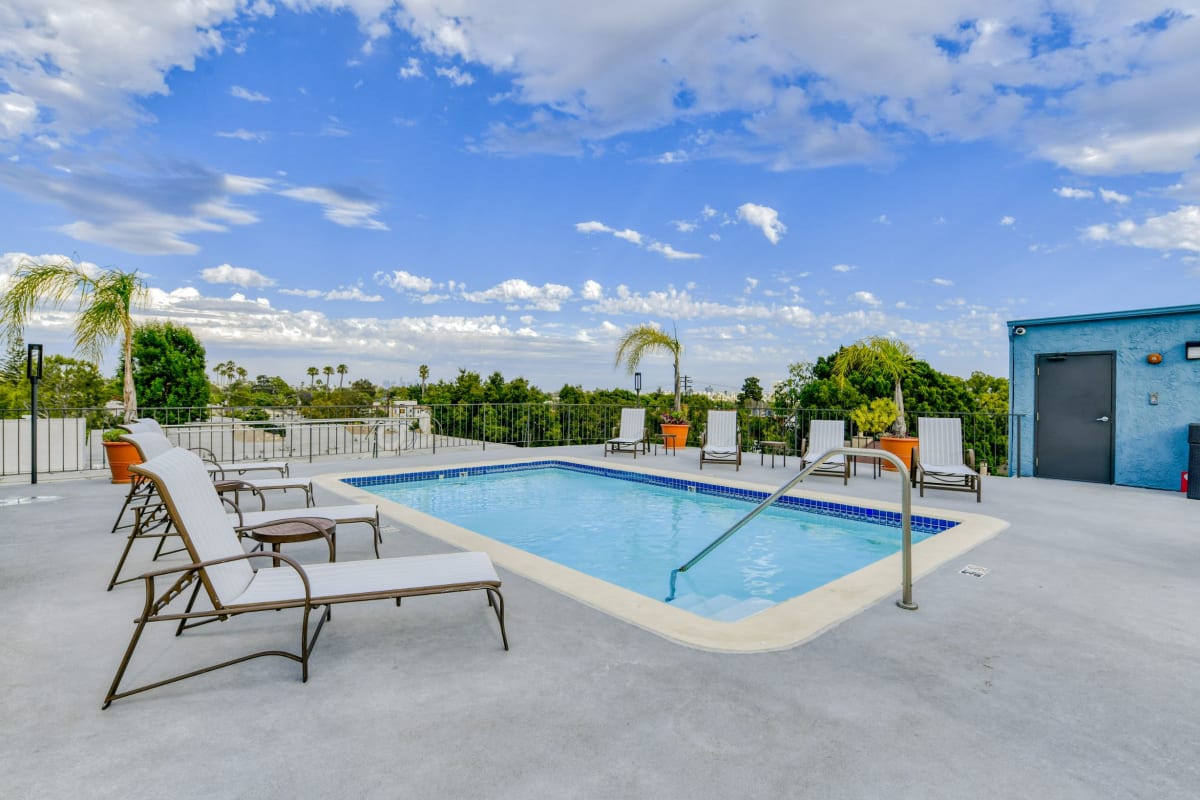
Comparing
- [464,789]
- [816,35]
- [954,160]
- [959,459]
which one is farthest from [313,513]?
[954,160]

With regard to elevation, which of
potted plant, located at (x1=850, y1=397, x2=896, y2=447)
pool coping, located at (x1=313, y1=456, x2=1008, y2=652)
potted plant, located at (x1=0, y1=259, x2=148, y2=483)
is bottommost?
pool coping, located at (x1=313, y1=456, x2=1008, y2=652)

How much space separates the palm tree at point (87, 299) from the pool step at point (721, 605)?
7155mm

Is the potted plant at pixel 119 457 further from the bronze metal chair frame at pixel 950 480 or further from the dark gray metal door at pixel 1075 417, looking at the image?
the dark gray metal door at pixel 1075 417

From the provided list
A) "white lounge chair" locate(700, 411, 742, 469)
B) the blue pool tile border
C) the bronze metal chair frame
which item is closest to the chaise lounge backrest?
the blue pool tile border

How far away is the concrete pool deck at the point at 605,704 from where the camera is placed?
68.4 inches

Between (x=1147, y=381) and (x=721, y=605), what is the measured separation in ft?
23.9

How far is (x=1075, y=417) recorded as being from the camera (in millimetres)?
8055

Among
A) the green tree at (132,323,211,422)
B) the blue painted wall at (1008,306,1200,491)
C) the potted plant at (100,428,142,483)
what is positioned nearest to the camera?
the potted plant at (100,428,142,483)

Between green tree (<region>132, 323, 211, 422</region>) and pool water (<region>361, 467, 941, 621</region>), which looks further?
green tree (<region>132, 323, 211, 422</region>)

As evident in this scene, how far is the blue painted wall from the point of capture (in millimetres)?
7199

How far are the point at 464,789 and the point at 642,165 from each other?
624 inches

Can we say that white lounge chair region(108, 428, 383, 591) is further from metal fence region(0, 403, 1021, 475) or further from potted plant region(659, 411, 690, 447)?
potted plant region(659, 411, 690, 447)

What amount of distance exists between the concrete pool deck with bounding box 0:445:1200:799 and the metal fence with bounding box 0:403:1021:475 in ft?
18.7

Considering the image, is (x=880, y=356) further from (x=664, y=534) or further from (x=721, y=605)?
(x=721, y=605)
